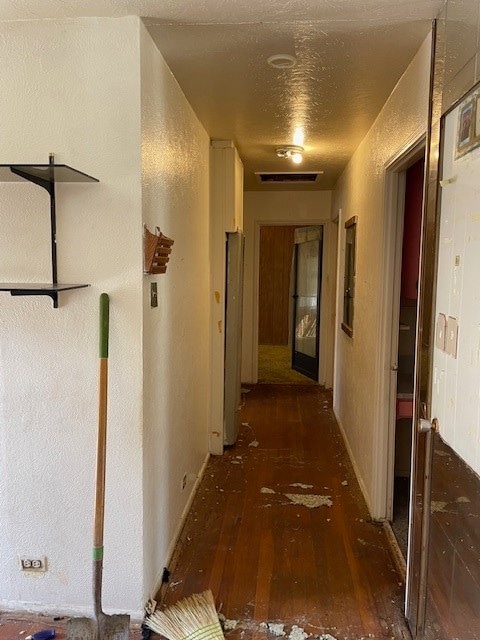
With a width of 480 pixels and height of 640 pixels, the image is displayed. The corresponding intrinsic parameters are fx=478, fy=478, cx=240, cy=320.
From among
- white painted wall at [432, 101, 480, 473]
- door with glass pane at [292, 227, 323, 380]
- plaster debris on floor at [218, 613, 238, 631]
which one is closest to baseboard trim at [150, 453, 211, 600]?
plaster debris on floor at [218, 613, 238, 631]

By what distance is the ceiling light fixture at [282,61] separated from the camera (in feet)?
6.34

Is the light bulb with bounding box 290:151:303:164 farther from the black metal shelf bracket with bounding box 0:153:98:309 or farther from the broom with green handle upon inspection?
the broom with green handle

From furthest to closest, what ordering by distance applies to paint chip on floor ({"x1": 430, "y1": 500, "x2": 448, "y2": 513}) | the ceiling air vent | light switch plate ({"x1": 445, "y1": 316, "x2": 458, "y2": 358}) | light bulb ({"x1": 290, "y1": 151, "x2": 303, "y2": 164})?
the ceiling air vent < light bulb ({"x1": 290, "y1": 151, "x2": 303, "y2": 164}) < paint chip on floor ({"x1": 430, "y1": 500, "x2": 448, "y2": 513}) < light switch plate ({"x1": 445, "y1": 316, "x2": 458, "y2": 358})

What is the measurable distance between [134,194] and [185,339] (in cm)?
102

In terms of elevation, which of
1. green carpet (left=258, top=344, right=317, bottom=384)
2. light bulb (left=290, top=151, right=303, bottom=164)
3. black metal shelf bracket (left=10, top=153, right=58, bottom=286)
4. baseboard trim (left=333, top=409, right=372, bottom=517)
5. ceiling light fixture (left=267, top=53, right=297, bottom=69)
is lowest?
baseboard trim (left=333, top=409, right=372, bottom=517)

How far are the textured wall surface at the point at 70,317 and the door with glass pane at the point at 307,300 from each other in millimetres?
4048

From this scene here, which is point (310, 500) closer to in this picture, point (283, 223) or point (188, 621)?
point (188, 621)

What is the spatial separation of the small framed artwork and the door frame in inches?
158

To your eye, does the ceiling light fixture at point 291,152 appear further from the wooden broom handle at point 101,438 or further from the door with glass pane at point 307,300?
the wooden broom handle at point 101,438

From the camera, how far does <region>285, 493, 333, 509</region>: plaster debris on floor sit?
278cm

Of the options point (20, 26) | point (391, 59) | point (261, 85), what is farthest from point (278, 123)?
point (20, 26)

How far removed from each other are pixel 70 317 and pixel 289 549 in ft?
5.08

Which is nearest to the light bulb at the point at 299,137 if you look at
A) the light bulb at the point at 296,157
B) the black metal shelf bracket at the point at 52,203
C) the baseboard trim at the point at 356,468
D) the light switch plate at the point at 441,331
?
the light bulb at the point at 296,157

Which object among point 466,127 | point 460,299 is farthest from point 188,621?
point 466,127
